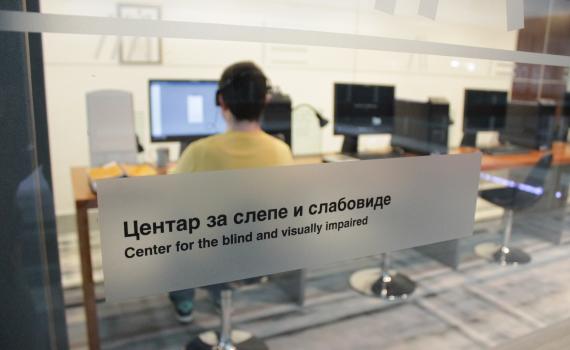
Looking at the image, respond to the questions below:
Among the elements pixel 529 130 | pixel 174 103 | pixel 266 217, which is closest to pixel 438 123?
pixel 529 130

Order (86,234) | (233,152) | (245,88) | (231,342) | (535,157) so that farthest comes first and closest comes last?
(535,157) < (231,342) < (86,234) < (245,88) < (233,152)

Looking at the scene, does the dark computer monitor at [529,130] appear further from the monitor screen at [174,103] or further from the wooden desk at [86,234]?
the monitor screen at [174,103]

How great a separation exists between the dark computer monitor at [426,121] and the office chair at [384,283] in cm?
72

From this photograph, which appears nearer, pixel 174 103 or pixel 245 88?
pixel 245 88

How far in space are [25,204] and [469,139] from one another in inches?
90.6

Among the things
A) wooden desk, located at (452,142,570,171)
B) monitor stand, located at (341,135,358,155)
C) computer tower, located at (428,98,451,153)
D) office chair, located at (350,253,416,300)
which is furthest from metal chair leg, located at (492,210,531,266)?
monitor stand, located at (341,135,358,155)

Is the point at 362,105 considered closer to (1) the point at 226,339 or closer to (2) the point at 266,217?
(1) the point at 226,339

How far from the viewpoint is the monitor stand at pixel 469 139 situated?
7.78 feet

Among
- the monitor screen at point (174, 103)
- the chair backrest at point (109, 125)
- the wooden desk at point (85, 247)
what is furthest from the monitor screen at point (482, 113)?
the chair backrest at point (109, 125)

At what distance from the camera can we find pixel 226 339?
1.94 meters

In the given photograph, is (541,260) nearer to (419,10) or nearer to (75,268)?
(419,10)

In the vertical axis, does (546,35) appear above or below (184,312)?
above

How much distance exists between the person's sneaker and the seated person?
0.75 meters

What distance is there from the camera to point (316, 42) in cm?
80
